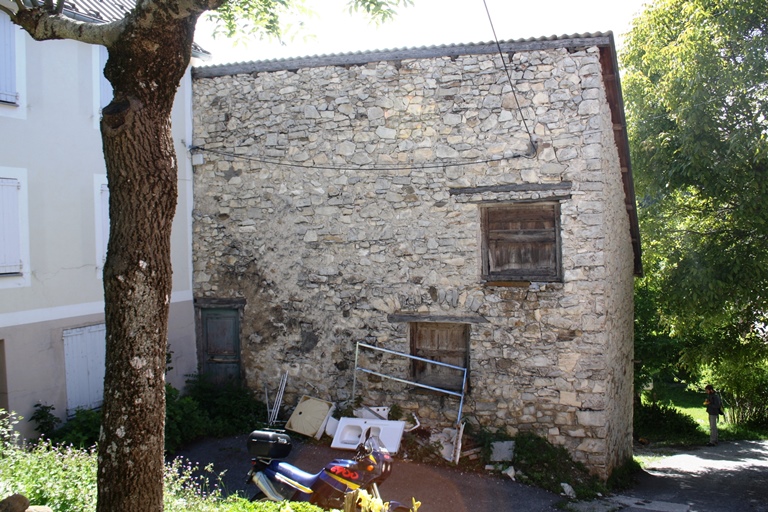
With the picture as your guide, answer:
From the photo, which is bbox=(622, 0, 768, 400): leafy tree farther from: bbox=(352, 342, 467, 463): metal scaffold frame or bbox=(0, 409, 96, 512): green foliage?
bbox=(0, 409, 96, 512): green foliage

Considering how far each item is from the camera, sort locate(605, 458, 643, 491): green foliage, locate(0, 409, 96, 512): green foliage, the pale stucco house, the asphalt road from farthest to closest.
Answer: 1. locate(605, 458, 643, 491): green foliage
2. the pale stucco house
3. the asphalt road
4. locate(0, 409, 96, 512): green foliage

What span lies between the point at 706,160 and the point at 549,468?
605 centimetres

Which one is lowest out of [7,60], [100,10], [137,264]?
[137,264]

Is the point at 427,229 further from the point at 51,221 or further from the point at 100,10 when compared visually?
the point at 100,10

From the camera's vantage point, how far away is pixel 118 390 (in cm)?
404

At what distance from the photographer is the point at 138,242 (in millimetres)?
4121

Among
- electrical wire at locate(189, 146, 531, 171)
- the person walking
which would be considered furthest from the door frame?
the person walking

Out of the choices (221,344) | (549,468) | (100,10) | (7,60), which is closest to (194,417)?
(221,344)

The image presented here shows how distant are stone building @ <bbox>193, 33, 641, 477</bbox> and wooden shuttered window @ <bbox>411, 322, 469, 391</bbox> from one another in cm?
2

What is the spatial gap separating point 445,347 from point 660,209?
6478mm

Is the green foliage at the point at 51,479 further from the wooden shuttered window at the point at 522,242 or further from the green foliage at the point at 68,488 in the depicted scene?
the wooden shuttered window at the point at 522,242

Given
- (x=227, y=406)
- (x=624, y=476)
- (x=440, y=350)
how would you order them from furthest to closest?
(x=624, y=476) < (x=227, y=406) < (x=440, y=350)

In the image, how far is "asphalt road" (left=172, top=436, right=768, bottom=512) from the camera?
7266 mm

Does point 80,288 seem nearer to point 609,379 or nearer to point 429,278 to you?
point 429,278
